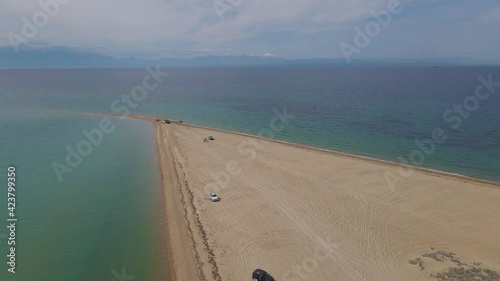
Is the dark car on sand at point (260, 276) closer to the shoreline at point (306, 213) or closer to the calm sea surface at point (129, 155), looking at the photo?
the shoreline at point (306, 213)

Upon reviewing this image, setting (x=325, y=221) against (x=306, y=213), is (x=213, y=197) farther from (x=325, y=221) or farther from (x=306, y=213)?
(x=325, y=221)

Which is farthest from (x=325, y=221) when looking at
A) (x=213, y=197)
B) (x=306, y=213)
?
(x=213, y=197)

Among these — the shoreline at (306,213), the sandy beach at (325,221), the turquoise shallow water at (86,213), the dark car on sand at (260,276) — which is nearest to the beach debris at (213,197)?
the sandy beach at (325,221)

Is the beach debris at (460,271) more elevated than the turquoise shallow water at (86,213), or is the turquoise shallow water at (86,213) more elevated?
the turquoise shallow water at (86,213)

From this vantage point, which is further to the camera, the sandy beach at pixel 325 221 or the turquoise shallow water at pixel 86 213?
the turquoise shallow water at pixel 86 213

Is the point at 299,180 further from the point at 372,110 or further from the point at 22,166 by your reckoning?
the point at 372,110

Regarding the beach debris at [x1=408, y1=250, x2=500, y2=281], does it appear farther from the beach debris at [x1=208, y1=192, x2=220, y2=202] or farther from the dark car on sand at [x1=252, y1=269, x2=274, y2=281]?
the beach debris at [x1=208, y1=192, x2=220, y2=202]

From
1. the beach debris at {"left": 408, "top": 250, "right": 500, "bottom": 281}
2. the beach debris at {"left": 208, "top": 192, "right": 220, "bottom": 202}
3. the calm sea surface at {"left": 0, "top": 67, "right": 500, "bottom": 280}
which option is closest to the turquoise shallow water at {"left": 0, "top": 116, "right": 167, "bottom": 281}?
the calm sea surface at {"left": 0, "top": 67, "right": 500, "bottom": 280}
